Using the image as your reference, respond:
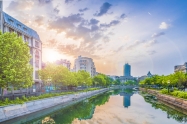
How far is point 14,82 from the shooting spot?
88.2ft

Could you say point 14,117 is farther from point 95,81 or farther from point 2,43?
point 95,81

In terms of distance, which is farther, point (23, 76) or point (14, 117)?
point (23, 76)

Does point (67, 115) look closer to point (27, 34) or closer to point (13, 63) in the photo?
point (13, 63)

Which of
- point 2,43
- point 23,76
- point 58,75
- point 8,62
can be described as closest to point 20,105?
point 23,76


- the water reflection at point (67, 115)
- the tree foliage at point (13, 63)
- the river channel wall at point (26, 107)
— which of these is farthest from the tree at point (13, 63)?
the water reflection at point (67, 115)

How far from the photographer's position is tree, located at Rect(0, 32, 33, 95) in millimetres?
25734

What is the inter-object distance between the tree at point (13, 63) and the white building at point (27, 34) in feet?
54.3

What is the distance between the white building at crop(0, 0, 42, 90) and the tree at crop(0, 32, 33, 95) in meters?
16.5

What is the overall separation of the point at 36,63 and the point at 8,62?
32302 millimetres

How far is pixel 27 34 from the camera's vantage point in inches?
2074

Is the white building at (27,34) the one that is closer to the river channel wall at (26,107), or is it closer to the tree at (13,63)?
the tree at (13,63)

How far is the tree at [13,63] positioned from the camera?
25.7 m

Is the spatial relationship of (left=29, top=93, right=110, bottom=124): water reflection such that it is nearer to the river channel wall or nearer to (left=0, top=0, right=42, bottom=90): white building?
the river channel wall

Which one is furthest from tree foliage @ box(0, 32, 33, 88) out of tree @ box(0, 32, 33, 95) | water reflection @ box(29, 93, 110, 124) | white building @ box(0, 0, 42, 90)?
white building @ box(0, 0, 42, 90)
